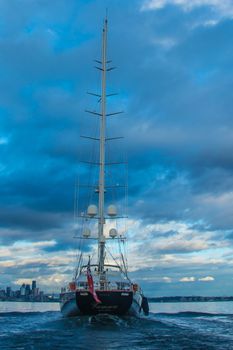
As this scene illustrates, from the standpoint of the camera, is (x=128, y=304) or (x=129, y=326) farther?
(x=128, y=304)

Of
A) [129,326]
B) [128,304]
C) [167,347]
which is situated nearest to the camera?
[167,347]

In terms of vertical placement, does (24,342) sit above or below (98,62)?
below

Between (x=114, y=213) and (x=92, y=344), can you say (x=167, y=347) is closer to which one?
(x=92, y=344)

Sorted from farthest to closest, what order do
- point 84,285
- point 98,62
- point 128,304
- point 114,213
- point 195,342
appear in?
point 98,62 → point 114,213 → point 84,285 → point 128,304 → point 195,342

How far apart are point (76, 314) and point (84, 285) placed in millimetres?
4569

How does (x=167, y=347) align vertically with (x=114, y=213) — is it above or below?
below

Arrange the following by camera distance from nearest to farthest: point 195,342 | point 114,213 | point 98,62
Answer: point 195,342
point 114,213
point 98,62

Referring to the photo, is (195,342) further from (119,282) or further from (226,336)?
(119,282)

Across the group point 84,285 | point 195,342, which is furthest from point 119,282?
point 195,342

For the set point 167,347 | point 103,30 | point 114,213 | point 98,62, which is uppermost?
point 103,30

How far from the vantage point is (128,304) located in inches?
2035

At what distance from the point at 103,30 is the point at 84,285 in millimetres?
38331

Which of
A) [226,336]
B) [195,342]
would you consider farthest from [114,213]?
[195,342]

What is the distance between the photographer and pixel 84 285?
2261 inches
